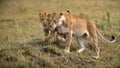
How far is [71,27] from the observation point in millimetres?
11367

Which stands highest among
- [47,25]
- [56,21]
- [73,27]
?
[56,21]

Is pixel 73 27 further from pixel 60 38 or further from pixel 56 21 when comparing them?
pixel 56 21

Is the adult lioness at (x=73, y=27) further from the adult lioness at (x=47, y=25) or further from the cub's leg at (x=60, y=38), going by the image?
the cub's leg at (x=60, y=38)

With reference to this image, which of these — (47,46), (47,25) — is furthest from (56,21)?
(47,46)

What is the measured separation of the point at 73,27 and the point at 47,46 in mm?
1035

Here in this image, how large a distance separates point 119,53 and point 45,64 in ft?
9.67

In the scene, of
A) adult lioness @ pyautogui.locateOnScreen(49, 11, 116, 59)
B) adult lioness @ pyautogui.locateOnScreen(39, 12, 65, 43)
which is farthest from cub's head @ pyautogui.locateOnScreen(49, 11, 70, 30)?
adult lioness @ pyautogui.locateOnScreen(39, 12, 65, 43)

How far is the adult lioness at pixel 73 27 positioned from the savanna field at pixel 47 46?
32 centimetres

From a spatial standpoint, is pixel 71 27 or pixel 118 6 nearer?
pixel 71 27

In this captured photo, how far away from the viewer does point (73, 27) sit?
11.5 metres

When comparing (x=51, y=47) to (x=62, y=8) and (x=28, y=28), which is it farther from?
(x=62, y=8)

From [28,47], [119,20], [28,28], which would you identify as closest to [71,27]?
[28,47]

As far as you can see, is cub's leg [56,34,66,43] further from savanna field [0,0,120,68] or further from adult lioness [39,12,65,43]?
savanna field [0,0,120,68]

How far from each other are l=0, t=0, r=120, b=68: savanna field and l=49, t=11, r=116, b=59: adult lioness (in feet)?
1.06
